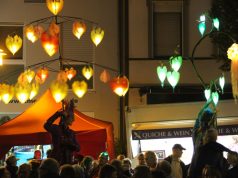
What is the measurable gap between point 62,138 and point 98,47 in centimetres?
1071

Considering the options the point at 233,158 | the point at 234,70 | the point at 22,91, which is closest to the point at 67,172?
the point at 233,158

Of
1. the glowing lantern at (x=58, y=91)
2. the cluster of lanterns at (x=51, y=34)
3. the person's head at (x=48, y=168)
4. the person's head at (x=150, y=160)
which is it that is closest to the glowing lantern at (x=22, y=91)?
the cluster of lanterns at (x=51, y=34)

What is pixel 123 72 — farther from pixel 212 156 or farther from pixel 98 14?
pixel 212 156

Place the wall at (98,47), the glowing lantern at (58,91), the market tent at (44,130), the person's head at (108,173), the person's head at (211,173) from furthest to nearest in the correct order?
the wall at (98,47) → the glowing lantern at (58,91) → the market tent at (44,130) → the person's head at (108,173) → the person's head at (211,173)

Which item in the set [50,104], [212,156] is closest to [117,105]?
[50,104]

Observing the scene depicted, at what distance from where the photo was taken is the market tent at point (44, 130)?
13.5 m

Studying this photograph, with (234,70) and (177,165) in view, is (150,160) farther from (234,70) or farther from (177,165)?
(234,70)

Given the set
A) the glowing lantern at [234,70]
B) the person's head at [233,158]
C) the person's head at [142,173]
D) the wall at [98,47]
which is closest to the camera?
the person's head at [142,173]

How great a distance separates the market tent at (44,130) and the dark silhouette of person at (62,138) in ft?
11.0

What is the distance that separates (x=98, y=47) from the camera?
20719 millimetres

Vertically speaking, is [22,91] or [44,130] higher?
[22,91]

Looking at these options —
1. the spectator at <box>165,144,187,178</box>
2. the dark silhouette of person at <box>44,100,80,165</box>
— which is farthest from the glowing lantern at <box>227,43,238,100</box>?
the dark silhouette of person at <box>44,100,80,165</box>

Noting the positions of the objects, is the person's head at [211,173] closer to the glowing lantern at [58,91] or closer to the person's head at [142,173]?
the person's head at [142,173]

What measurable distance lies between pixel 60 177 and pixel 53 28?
7566 mm
